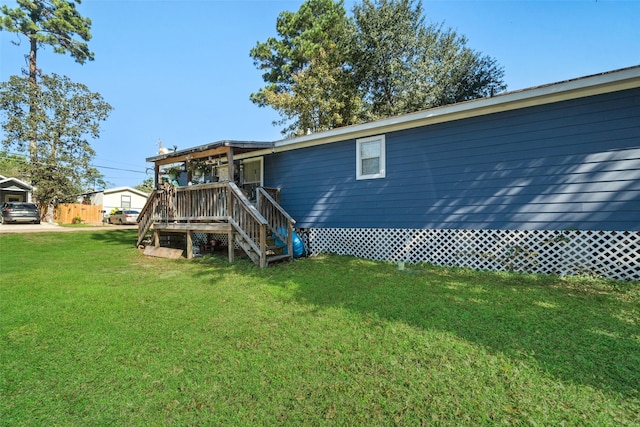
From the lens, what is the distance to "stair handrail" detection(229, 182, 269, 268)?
6156 millimetres

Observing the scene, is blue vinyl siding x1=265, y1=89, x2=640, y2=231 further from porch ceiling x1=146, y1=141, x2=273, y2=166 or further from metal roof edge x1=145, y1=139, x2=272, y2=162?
porch ceiling x1=146, y1=141, x2=273, y2=166

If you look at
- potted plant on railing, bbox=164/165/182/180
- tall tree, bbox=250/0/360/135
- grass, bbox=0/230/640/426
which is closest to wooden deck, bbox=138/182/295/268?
grass, bbox=0/230/640/426

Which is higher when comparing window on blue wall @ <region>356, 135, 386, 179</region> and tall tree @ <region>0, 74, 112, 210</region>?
tall tree @ <region>0, 74, 112, 210</region>

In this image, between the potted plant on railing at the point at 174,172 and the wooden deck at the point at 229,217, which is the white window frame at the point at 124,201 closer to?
the potted plant on railing at the point at 174,172

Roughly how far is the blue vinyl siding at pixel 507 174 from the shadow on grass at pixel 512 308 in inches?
46.0

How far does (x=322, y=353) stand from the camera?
2.54 metres

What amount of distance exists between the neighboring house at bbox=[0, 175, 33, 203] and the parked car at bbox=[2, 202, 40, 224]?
5046 mm

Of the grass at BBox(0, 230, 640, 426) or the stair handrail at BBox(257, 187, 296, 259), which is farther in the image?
the stair handrail at BBox(257, 187, 296, 259)

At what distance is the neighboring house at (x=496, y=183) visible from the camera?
4.66 meters

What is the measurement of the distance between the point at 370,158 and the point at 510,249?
3.57 metres

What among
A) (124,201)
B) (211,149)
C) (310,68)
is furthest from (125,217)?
(211,149)

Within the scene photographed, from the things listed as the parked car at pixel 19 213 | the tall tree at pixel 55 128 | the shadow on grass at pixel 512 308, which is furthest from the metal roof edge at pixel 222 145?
the tall tree at pixel 55 128

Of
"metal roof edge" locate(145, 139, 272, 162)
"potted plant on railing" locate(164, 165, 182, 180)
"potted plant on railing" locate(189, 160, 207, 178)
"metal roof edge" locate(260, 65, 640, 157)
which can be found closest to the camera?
"metal roof edge" locate(260, 65, 640, 157)

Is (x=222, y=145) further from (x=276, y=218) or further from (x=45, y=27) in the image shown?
(x=45, y=27)
